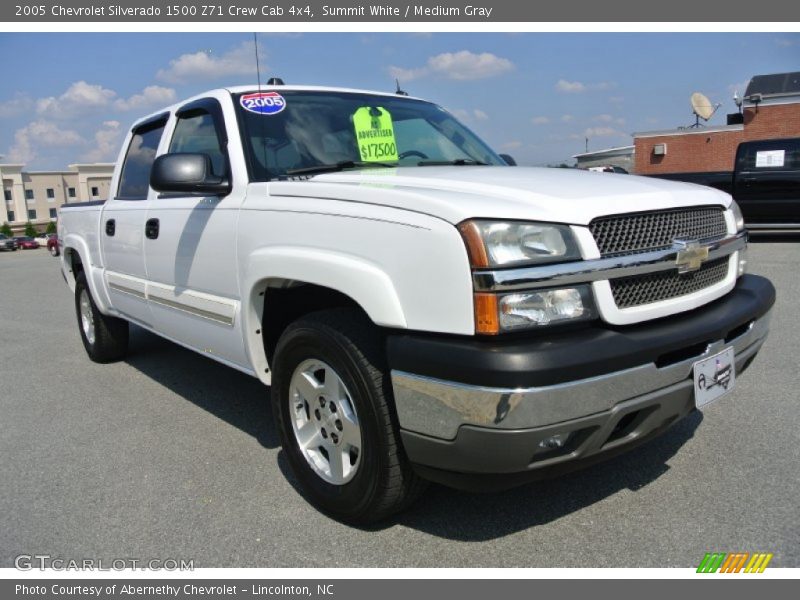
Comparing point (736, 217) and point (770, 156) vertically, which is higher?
point (770, 156)

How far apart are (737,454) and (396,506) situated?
180 cm

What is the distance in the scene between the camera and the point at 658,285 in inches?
96.4

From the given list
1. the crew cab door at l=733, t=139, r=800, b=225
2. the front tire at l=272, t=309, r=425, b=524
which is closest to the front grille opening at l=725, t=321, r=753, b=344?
the front tire at l=272, t=309, r=425, b=524

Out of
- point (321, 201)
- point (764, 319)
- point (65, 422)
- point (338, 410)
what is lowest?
point (65, 422)

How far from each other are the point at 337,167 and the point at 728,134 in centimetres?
2795

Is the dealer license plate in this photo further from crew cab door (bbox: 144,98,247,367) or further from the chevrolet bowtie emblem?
crew cab door (bbox: 144,98,247,367)

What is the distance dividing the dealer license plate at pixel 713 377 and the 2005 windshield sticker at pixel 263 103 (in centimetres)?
239

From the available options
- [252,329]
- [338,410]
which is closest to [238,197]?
[252,329]

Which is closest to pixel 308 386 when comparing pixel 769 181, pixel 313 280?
pixel 313 280

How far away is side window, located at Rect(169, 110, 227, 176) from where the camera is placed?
3609 mm

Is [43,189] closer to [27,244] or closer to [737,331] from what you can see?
[27,244]

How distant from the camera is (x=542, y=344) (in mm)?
2113

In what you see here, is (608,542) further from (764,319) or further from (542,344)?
(764,319)

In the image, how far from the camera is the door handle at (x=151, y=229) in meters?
4.03
